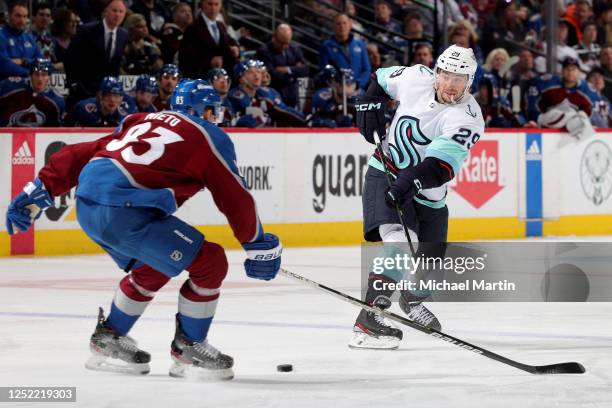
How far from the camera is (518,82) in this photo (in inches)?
579

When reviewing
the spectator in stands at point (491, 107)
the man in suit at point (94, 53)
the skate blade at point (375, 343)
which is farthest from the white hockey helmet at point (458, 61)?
the spectator in stands at point (491, 107)

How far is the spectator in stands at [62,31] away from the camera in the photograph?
37.9 ft

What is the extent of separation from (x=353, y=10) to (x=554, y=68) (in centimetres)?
251

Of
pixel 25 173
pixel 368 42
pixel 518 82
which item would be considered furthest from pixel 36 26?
pixel 518 82

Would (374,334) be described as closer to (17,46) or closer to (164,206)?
(164,206)

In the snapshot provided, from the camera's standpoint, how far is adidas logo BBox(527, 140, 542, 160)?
43.2 ft

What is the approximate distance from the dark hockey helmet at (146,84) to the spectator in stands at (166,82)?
0.20 ft

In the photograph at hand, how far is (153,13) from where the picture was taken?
12586 millimetres

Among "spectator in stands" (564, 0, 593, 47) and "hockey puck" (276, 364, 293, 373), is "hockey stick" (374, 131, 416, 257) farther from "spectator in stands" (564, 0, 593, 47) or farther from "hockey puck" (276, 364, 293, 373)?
"spectator in stands" (564, 0, 593, 47)

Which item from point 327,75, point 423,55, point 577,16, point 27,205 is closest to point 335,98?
point 327,75

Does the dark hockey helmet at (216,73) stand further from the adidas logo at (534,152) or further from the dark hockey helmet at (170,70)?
the adidas logo at (534,152)

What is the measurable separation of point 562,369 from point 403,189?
3.74 feet

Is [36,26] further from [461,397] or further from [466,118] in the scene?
[461,397]

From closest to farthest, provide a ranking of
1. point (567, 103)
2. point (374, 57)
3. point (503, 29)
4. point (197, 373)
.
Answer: point (197, 373) < point (567, 103) < point (374, 57) < point (503, 29)
